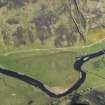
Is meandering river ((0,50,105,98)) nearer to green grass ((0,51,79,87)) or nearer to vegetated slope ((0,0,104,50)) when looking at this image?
green grass ((0,51,79,87))

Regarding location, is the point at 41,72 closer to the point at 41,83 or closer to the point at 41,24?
the point at 41,83

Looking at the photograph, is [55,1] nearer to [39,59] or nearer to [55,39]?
[55,39]

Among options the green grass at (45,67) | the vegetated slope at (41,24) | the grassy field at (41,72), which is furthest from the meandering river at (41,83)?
the vegetated slope at (41,24)

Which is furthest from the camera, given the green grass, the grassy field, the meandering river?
the green grass

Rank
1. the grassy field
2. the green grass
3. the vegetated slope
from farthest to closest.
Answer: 1. the vegetated slope
2. the green grass
3. the grassy field

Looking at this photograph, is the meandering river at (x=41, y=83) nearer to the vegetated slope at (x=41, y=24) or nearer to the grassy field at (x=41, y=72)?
the grassy field at (x=41, y=72)

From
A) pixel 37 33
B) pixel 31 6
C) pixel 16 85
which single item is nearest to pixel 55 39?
pixel 37 33

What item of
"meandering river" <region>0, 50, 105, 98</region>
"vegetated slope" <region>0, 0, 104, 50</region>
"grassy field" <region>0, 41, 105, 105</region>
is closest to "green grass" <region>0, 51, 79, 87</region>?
"grassy field" <region>0, 41, 105, 105</region>

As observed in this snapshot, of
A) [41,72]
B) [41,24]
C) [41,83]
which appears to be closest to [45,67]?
[41,72]
